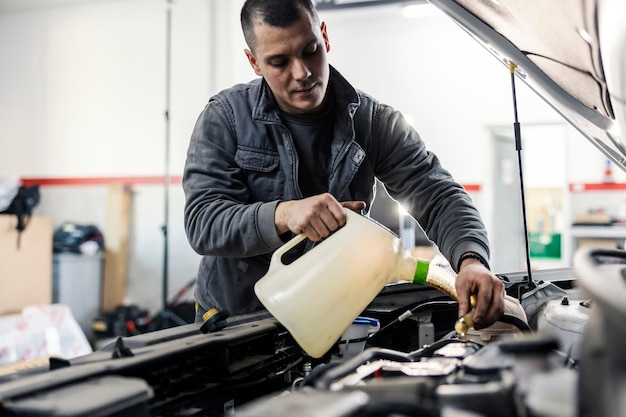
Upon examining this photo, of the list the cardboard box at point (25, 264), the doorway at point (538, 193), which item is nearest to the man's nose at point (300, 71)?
the cardboard box at point (25, 264)

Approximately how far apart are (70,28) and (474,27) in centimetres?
509

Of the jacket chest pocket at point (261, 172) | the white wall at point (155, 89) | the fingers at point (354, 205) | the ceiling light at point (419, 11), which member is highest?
the ceiling light at point (419, 11)

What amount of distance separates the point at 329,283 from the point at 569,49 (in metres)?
0.60

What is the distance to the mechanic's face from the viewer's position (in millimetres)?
1239

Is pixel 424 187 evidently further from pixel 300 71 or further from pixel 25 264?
pixel 25 264

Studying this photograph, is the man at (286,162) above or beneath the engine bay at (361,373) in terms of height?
above

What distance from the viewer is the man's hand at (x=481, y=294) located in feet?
3.33

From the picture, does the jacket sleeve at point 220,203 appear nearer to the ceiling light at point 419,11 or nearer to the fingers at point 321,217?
the fingers at point 321,217

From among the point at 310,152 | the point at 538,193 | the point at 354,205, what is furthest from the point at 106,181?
the point at 538,193

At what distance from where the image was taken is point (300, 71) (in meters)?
1.25

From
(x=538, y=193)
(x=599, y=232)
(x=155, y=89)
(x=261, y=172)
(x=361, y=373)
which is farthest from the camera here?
(x=538, y=193)

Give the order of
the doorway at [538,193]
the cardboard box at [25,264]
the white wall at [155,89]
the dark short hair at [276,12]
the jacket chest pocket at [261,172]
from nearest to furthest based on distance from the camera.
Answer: the dark short hair at [276,12] < the jacket chest pocket at [261,172] < the cardboard box at [25,264] < the white wall at [155,89] < the doorway at [538,193]

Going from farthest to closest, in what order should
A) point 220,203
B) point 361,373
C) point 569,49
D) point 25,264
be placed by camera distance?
point 25,264 < point 220,203 < point 569,49 < point 361,373

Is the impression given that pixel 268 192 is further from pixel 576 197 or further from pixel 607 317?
pixel 576 197
